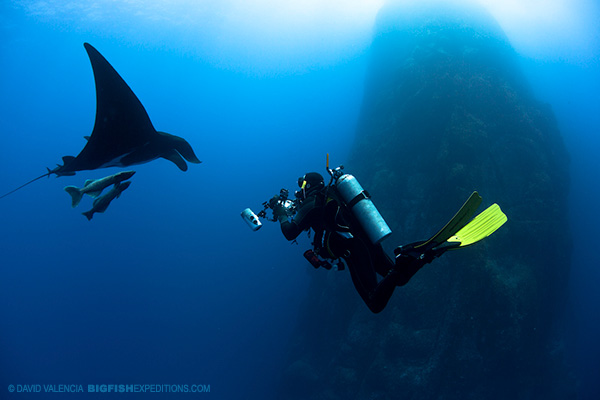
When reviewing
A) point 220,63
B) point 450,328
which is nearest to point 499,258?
point 450,328

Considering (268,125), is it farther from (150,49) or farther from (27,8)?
(27,8)

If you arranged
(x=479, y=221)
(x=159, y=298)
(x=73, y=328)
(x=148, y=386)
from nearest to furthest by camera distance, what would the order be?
(x=479, y=221) < (x=148, y=386) < (x=73, y=328) < (x=159, y=298)

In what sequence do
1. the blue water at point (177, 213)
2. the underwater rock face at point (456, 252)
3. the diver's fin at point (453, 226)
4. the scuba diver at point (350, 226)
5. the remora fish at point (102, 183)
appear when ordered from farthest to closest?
the blue water at point (177, 213) → the underwater rock face at point (456, 252) → the remora fish at point (102, 183) → the scuba diver at point (350, 226) → the diver's fin at point (453, 226)

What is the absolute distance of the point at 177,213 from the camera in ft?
223

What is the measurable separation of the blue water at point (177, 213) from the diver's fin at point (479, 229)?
28.2 m

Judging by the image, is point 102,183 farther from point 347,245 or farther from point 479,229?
point 479,229

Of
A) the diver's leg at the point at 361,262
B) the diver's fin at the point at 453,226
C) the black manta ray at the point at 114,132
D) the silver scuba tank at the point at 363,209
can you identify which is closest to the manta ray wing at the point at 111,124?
the black manta ray at the point at 114,132

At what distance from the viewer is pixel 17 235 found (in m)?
63.2

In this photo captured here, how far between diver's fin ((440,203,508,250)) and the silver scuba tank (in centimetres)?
79

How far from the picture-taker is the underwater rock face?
563 inches

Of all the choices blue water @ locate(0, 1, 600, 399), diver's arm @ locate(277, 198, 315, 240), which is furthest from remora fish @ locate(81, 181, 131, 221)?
blue water @ locate(0, 1, 600, 399)

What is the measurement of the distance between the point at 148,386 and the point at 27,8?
176ft

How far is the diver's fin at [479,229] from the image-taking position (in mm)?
3363

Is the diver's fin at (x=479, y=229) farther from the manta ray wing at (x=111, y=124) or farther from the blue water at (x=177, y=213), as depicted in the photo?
the blue water at (x=177, y=213)
